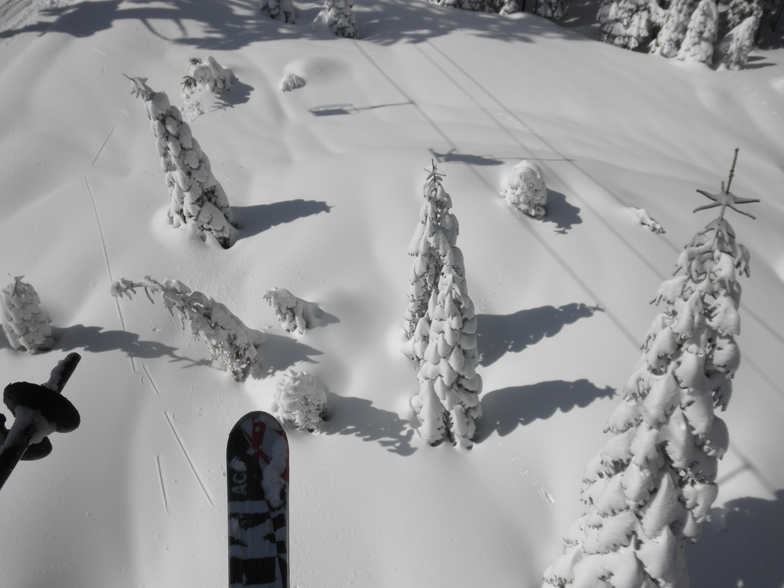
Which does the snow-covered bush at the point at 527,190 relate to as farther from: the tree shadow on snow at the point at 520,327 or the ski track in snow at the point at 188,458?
the ski track in snow at the point at 188,458

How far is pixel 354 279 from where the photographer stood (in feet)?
53.8

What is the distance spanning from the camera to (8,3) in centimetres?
2777

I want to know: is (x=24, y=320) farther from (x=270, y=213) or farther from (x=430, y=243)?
(x=430, y=243)

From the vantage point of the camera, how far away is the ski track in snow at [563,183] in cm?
1371

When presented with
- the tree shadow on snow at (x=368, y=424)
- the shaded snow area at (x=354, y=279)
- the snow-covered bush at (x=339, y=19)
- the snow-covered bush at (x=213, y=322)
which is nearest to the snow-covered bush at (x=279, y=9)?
the snow-covered bush at (x=339, y=19)

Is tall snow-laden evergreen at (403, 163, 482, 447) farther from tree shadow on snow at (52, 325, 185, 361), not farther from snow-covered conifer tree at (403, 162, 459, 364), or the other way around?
tree shadow on snow at (52, 325, 185, 361)

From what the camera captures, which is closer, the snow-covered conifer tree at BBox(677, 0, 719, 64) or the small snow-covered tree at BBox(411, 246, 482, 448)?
the small snow-covered tree at BBox(411, 246, 482, 448)

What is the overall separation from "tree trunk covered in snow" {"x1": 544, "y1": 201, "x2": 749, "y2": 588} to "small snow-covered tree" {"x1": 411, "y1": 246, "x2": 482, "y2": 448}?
12.9 ft

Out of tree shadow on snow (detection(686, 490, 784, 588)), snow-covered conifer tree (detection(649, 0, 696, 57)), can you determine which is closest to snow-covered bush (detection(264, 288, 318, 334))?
tree shadow on snow (detection(686, 490, 784, 588))

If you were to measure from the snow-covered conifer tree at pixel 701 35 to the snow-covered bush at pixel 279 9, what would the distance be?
23.0m

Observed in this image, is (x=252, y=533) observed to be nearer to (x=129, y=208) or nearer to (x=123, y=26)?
(x=129, y=208)

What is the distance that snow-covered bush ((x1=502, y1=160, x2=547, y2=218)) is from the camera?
54.2 ft

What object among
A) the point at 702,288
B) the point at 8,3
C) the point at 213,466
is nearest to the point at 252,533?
the point at 702,288

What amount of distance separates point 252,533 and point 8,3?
35.2 meters
